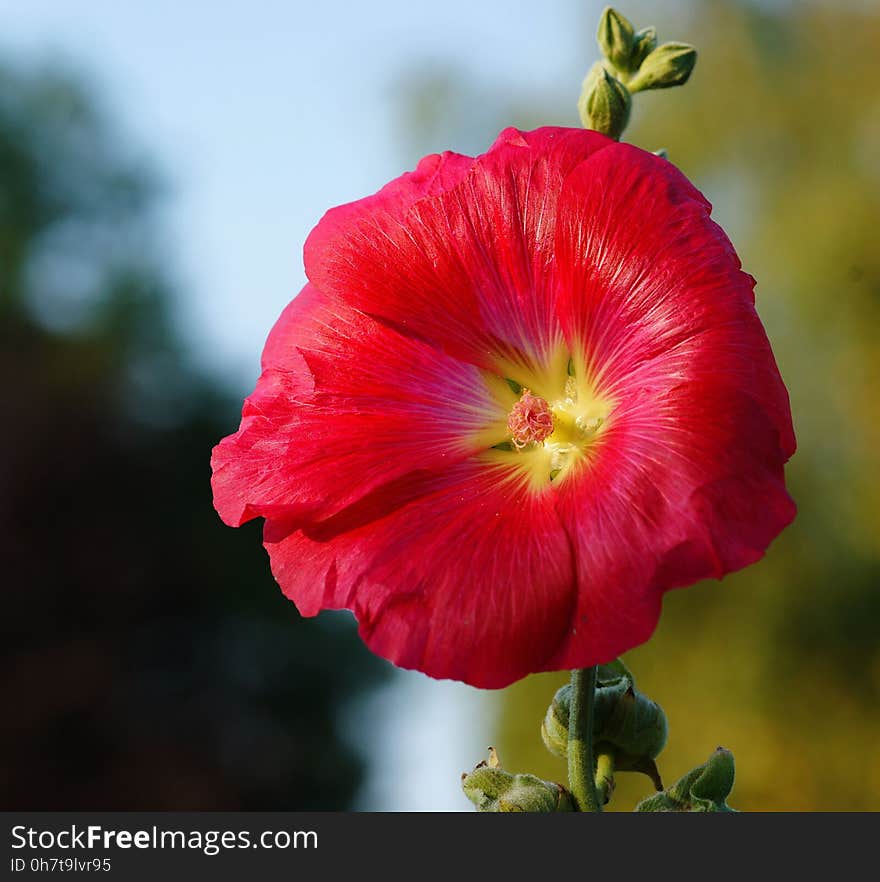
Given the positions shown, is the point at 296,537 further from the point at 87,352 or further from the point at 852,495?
the point at 87,352

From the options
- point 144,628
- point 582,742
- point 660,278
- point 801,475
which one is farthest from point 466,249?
point 144,628

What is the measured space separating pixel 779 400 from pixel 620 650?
7.6 inches

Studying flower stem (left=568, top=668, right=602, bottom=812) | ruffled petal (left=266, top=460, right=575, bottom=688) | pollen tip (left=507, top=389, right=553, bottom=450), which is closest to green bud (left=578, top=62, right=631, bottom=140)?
pollen tip (left=507, top=389, right=553, bottom=450)

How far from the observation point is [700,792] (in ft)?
2.67

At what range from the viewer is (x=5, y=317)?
13.9 metres

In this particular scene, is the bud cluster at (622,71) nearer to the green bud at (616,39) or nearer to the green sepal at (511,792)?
the green bud at (616,39)

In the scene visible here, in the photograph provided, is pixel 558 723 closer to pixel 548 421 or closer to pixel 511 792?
pixel 511 792

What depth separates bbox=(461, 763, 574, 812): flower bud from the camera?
77cm

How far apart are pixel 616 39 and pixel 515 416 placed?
37 centimetres

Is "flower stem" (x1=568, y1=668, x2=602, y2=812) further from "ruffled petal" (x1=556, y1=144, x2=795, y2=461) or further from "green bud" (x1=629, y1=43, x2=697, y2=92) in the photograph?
"green bud" (x1=629, y1=43, x2=697, y2=92)

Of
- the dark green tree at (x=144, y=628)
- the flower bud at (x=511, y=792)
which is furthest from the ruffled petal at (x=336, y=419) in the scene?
the dark green tree at (x=144, y=628)

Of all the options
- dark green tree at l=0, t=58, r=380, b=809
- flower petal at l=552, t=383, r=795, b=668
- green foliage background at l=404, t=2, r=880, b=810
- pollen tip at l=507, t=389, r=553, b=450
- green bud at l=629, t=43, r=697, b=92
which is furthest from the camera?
dark green tree at l=0, t=58, r=380, b=809

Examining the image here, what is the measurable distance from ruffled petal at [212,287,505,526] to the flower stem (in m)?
0.19

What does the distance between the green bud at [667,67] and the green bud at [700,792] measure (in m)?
0.59
